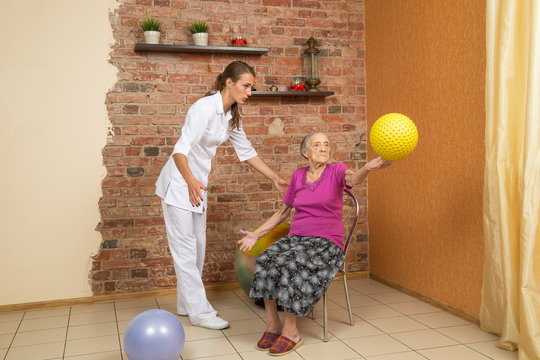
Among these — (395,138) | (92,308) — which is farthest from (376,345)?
(92,308)

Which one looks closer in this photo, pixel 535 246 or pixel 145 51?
pixel 535 246

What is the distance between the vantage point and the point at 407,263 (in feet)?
11.9

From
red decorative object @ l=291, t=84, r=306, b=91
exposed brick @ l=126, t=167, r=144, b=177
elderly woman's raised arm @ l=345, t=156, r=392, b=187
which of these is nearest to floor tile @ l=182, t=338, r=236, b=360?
elderly woman's raised arm @ l=345, t=156, r=392, b=187

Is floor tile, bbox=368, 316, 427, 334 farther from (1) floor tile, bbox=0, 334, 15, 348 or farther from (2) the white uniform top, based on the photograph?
(1) floor tile, bbox=0, 334, 15, 348

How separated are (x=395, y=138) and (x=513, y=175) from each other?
0.64 m

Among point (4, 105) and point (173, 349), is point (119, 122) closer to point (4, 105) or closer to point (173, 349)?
point (4, 105)

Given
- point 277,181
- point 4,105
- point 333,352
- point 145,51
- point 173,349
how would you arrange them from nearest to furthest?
point 173,349 < point 333,352 < point 277,181 < point 4,105 < point 145,51

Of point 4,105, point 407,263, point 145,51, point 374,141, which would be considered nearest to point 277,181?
point 374,141

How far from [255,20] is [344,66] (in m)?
0.82

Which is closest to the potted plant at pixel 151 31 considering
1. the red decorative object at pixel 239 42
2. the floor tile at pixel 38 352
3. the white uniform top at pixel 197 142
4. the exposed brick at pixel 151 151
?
the red decorative object at pixel 239 42

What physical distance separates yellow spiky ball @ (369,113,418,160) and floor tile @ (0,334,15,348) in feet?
7.56

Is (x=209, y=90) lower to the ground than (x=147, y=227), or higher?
higher

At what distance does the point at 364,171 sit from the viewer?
256 cm

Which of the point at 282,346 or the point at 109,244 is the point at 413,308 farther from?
the point at 109,244
